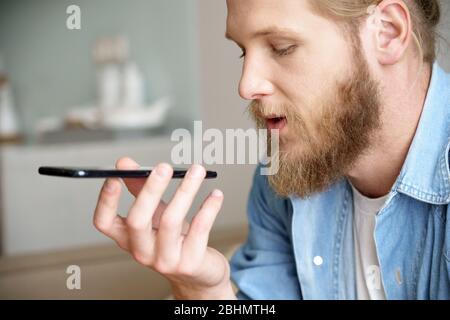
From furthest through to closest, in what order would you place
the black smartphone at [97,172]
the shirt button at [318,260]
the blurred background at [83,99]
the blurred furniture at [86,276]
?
1. the blurred background at [83,99]
2. the blurred furniture at [86,276]
3. the shirt button at [318,260]
4. the black smartphone at [97,172]

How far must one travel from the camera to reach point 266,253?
973 millimetres

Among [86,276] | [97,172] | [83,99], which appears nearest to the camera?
[97,172]

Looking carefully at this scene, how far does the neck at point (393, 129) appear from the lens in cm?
85

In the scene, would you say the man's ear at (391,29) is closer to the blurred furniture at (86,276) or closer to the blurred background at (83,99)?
the blurred furniture at (86,276)

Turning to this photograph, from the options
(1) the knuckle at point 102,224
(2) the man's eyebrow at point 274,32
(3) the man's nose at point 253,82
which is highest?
(2) the man's eyebrow at point 274,32

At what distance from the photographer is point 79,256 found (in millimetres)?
1163

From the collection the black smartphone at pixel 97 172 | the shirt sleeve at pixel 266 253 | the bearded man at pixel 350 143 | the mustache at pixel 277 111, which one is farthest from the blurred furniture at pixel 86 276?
the black smartphone at pixel 97 172

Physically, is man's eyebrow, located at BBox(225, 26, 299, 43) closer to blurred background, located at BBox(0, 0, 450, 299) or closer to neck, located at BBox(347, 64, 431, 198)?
neck, located at BBox(347, 64, 431, 198)

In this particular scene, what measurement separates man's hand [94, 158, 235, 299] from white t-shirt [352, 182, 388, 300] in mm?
230

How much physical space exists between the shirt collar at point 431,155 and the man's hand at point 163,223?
0.82 feet

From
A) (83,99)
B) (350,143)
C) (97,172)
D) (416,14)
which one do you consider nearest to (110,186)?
(97,172)

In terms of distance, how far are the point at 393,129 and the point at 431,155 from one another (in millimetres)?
66

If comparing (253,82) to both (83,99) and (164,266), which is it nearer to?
(164,266)

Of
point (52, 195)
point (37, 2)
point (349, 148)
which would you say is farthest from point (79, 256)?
point (37, 2)
